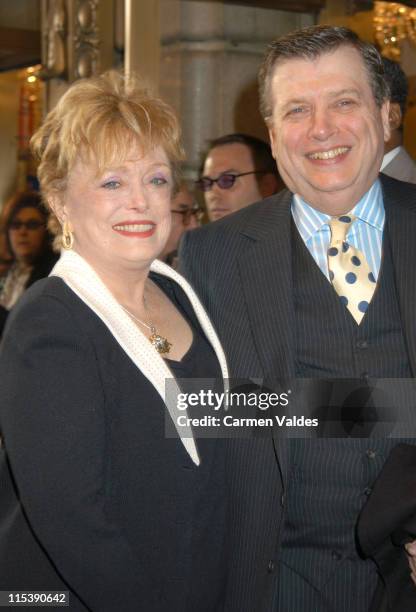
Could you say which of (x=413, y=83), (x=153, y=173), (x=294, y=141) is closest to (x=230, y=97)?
(x=413, y=83)

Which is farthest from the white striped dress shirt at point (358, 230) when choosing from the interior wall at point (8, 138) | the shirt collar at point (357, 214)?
the interior wall at point (8, 138)

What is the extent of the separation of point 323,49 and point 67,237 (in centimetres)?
92

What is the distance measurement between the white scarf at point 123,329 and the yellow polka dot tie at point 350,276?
594mm

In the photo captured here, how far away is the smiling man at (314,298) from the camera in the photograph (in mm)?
2467

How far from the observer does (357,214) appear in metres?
2.68

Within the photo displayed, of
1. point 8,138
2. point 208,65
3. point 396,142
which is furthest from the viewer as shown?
point 8,138

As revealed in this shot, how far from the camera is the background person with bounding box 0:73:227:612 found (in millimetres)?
2014

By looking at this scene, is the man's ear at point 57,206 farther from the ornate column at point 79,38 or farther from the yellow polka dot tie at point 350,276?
the ornate column at point 79,38

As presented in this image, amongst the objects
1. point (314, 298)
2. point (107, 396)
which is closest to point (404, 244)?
point (314, 298)

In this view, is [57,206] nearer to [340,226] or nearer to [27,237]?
[340,226]

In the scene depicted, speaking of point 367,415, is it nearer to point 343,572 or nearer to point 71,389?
point 343,572

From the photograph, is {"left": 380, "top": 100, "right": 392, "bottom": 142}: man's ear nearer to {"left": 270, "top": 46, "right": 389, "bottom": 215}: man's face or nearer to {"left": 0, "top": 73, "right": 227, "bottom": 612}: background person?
{"left": 270, "top": 46, "right": 389, "bottom": 215}: man's face

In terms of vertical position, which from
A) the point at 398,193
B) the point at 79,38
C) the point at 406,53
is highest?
the point at 79,38

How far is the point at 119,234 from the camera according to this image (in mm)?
2268
